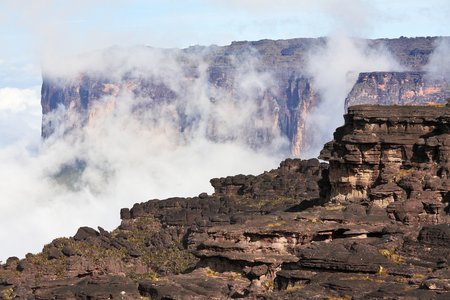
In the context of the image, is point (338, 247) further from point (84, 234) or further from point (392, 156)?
point (84, 234)

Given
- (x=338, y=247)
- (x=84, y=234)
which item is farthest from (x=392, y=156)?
(x=84, y=234)

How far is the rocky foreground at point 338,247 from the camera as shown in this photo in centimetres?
6097

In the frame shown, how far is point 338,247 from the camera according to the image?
64938 mm

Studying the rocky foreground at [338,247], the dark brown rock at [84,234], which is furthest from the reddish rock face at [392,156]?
the dark brown rock at [84,234]

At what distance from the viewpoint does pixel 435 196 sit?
2982 inches

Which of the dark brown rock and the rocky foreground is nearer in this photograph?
the rocky foreground

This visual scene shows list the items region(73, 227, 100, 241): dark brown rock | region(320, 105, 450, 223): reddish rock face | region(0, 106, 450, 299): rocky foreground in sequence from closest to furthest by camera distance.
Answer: region(0, 106, 450, 299): rocky foreground, region(320, 105, 450, 223): reddish rock face, region(73, 227, 100, 241): dark brown rock

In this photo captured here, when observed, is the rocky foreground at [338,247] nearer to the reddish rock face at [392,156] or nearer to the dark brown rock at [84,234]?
the reddish rock face at [392,156]

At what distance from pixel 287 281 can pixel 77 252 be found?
4274 centimetres

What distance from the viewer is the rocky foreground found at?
60969 mm

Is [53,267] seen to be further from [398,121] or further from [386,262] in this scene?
[386,262]

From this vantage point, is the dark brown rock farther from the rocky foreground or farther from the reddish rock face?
the reddish rock face

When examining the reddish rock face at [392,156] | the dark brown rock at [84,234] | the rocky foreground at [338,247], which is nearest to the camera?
the rocky foreground at [338,247]

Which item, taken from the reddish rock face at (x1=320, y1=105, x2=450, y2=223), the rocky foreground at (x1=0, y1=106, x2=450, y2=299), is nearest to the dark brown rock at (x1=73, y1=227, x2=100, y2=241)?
the rocky foreground at (x1=0, y1=106, x2=450, y2=299)
